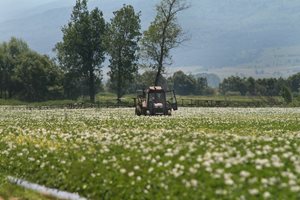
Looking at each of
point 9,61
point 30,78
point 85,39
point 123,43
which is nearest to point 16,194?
point 123,43

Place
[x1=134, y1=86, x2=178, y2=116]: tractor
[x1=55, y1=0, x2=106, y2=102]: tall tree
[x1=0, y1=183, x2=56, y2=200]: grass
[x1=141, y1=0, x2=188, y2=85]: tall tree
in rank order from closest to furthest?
[x1=0, y1=183, x2=56, y2=200]: grass → [x1=134, y1=86, x2=178, y2=116]: tractor → [x1=141, y1=0, x2=188, y2=85]: tall tree → [x1=55, y1=0, x2=106, y2=102]: tall tree

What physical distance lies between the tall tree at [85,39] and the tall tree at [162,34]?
18561 mm

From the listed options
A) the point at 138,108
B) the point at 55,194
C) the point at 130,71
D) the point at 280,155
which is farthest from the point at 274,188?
the point at 130,71

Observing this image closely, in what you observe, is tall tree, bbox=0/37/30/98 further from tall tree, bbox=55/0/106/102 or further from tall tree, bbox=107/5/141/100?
tall tree, bbox=107/5/141/100

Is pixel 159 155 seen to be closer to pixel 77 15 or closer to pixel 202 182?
pixel 202 182

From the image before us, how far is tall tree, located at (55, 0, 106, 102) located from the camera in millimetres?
103250

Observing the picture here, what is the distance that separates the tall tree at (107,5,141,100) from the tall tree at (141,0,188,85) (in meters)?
12.7

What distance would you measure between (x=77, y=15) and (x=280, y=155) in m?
95.1

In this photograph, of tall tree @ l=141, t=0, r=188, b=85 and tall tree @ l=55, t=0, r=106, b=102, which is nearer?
tall tree @ l=141, t=0, r=188, b=85

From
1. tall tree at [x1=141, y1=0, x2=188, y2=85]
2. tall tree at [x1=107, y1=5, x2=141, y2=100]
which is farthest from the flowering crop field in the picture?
tall tree at [x1=107, y1=5, x2=141, y2=100]

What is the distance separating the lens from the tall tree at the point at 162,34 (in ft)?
273

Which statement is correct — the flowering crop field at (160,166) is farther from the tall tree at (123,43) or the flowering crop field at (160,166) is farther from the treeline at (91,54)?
the tall tree at (123,43)

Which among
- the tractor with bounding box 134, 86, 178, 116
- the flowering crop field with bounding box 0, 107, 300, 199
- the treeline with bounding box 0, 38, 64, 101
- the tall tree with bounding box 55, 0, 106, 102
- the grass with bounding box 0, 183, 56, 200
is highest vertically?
the tall tree with bounding box 55, 0, 106, 102

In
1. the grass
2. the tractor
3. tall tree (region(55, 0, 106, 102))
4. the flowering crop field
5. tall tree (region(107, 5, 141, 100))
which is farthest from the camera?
tall tree (region(55, 0, 106, 102))
